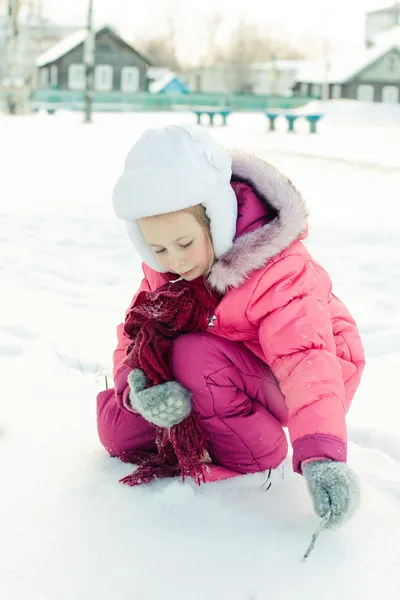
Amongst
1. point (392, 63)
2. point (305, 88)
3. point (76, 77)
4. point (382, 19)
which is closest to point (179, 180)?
point (392, 63)

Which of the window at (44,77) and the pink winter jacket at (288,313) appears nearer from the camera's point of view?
the pink winter jacket at (288,313)

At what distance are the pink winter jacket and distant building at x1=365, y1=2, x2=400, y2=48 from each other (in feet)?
182

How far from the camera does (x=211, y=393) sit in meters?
1.71

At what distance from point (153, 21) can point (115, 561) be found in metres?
62.2

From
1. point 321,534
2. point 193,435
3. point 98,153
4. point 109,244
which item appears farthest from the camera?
point 98,153

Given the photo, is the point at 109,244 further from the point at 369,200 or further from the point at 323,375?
the point at 323,375

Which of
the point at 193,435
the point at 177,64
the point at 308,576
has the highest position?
the point at 177,64

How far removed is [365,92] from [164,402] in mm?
36922

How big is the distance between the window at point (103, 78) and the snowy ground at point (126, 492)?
3421cm

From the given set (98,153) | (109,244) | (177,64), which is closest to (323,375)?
(109,244)

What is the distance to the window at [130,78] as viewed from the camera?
36719 millimetres

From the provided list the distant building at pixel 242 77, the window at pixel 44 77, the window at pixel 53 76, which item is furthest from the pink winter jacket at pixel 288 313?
the distant building at pixel 242 77

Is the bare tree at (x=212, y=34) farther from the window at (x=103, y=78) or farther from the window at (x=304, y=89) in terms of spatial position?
the window at (x=103, y=78)

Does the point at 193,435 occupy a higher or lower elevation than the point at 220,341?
lower
